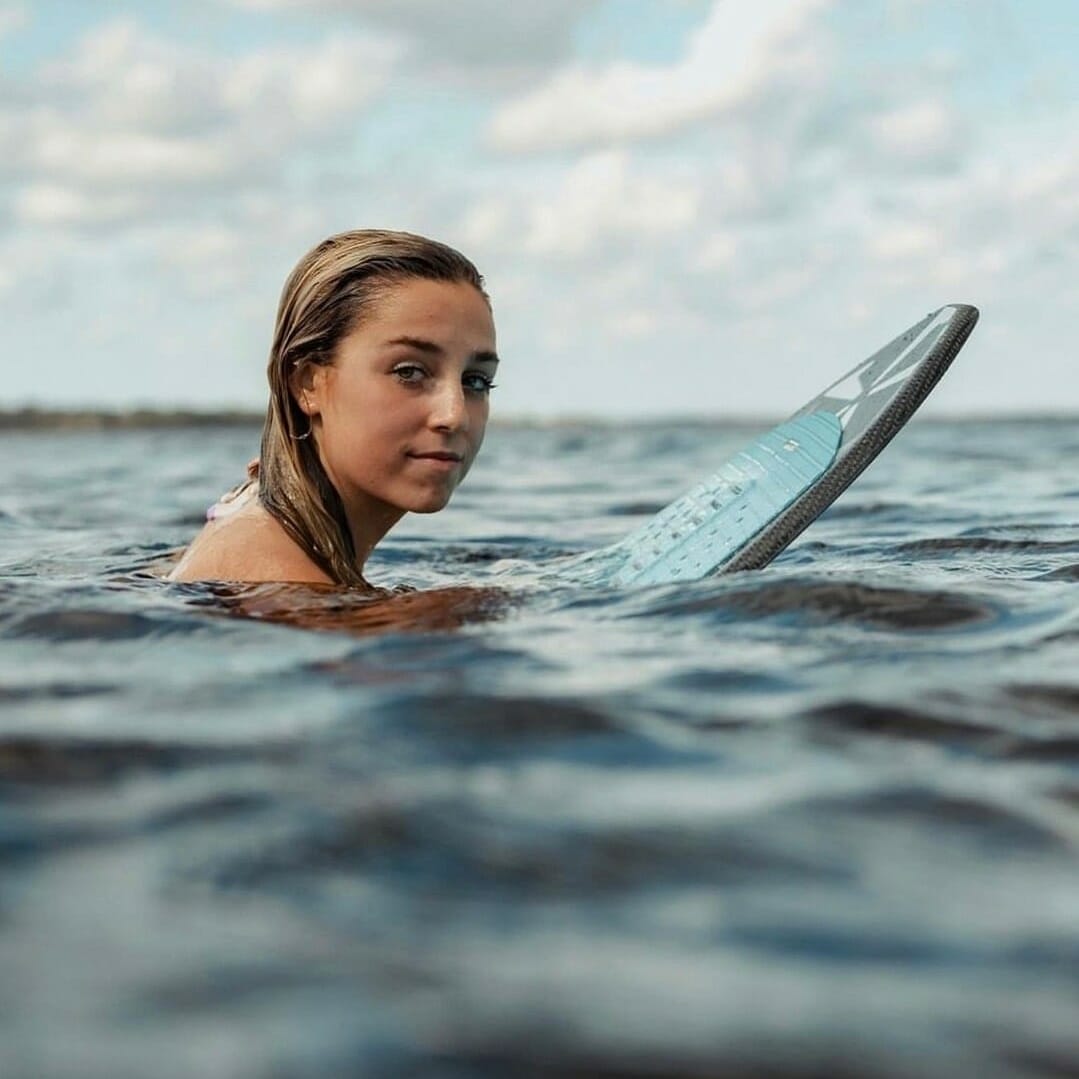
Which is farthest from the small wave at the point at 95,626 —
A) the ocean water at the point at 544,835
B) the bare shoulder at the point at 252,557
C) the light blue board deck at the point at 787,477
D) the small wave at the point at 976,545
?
the small wave at the point at 976,545

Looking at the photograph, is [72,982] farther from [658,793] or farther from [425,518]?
[425,518]

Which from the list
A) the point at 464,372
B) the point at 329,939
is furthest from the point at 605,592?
the point at 329,939

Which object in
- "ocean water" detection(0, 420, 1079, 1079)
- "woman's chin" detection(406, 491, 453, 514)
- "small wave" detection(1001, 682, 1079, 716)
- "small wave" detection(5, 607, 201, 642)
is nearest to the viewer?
"ocean water" detection(0, 420, 1079, 1079)

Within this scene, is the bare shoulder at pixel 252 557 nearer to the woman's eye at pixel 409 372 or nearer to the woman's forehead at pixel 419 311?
the woman's eye at pixel 409 372

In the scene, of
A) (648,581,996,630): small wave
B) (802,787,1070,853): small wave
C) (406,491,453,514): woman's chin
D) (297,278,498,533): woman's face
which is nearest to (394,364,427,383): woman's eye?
(297,278,498,533): woman's face

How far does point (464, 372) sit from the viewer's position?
451 cm

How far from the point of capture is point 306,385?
4617 mm

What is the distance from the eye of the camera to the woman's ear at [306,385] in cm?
459

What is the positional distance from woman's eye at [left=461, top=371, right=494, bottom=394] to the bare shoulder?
2.42 feet

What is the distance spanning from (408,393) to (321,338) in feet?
1.18

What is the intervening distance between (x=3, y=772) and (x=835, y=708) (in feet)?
4.63

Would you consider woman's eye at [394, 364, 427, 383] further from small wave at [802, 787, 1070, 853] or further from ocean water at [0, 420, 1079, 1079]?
small wave at [802, 787, 1070, 853]

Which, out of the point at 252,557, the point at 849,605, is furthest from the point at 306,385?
the point at 849,605

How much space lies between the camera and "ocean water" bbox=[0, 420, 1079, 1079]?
1.40 meters
